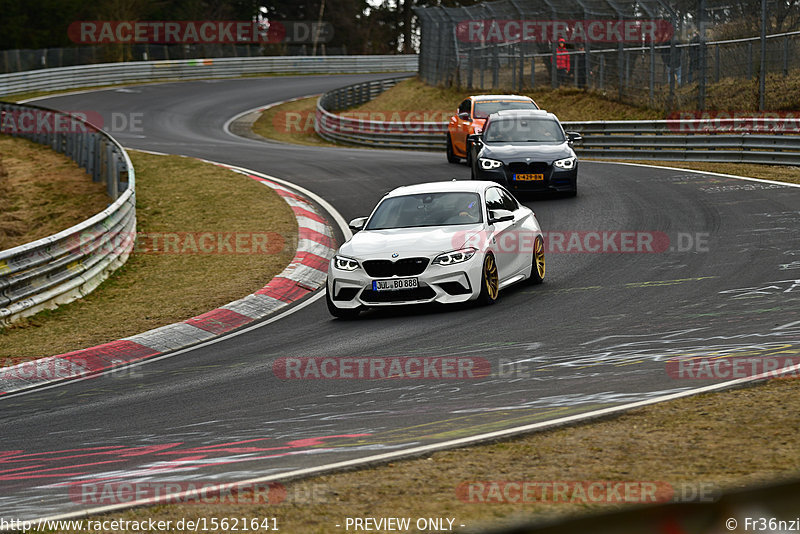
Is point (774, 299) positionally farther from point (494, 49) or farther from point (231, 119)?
point (231, 119)

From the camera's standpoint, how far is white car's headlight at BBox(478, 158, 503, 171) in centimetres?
1939

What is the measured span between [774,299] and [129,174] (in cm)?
1249

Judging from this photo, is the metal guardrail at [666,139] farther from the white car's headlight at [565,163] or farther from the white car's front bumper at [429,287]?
the white car's front bumper at [429,287]

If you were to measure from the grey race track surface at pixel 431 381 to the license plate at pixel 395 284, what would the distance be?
1.16ft

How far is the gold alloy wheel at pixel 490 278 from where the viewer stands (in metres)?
11.6

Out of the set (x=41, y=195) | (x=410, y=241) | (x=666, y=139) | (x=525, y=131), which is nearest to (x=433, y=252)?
(x=410, y=241)

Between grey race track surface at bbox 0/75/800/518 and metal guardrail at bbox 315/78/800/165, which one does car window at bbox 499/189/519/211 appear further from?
metal guardrail at bbox 315/78/800/165

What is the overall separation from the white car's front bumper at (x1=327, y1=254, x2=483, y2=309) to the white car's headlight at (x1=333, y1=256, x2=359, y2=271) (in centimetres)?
6

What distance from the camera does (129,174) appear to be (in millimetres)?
19141

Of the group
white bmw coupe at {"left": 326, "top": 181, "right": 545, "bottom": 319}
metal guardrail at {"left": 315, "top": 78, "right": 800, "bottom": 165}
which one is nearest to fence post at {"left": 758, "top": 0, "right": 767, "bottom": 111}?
metal guardrail at {"left": 315, "top": 78, "right": 800, "bottom": 165}

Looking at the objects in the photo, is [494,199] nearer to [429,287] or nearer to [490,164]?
[429,287]

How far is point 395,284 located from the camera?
11.4 meters

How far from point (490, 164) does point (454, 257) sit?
8283 mm

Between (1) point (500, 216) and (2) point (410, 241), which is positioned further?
(1) point (500, 216)
